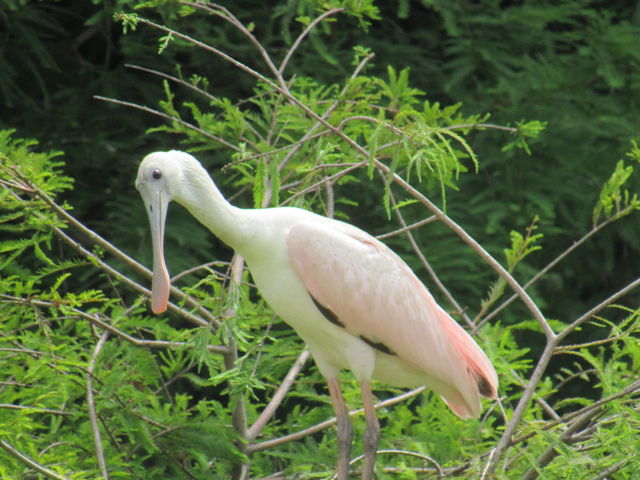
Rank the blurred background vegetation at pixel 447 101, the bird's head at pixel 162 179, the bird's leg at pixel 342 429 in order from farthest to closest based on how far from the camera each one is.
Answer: the blurred background vegetation at pixel 447 101 → the bird's leg at pixel 342 429 → the bird's head at pixel 162 179

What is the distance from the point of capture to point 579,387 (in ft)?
26.6

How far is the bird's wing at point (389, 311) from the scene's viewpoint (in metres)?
4.90

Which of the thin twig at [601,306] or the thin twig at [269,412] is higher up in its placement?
the thin twig at [601,306]

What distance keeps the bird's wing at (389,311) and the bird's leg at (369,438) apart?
23 cm

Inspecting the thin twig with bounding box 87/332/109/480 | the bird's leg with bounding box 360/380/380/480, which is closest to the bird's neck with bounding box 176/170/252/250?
the thin twig with bounding box 87/332/109/480

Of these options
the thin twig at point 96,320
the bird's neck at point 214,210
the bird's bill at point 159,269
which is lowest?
the thin twig at point 96,320

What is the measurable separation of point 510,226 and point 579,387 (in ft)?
3.73

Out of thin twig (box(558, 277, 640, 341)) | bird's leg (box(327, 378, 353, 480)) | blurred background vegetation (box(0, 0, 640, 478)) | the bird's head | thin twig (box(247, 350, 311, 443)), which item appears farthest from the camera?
blurred background vegetation (box(0, 0, 640, 478))

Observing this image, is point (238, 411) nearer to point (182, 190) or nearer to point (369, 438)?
point (369, 438)

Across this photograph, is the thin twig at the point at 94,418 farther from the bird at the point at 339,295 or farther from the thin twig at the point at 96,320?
the bird at the point at 339,295

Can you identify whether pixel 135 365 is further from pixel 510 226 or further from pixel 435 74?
pixel 435 74

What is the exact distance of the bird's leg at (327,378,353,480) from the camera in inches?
204

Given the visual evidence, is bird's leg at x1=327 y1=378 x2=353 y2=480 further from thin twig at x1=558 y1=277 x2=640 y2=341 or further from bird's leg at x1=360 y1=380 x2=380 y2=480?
thin twig at x1=558 y1=277 x2=640 y2=341

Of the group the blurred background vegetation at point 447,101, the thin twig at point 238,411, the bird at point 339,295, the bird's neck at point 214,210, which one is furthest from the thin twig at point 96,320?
the blurred background vegetation at point 447,101
